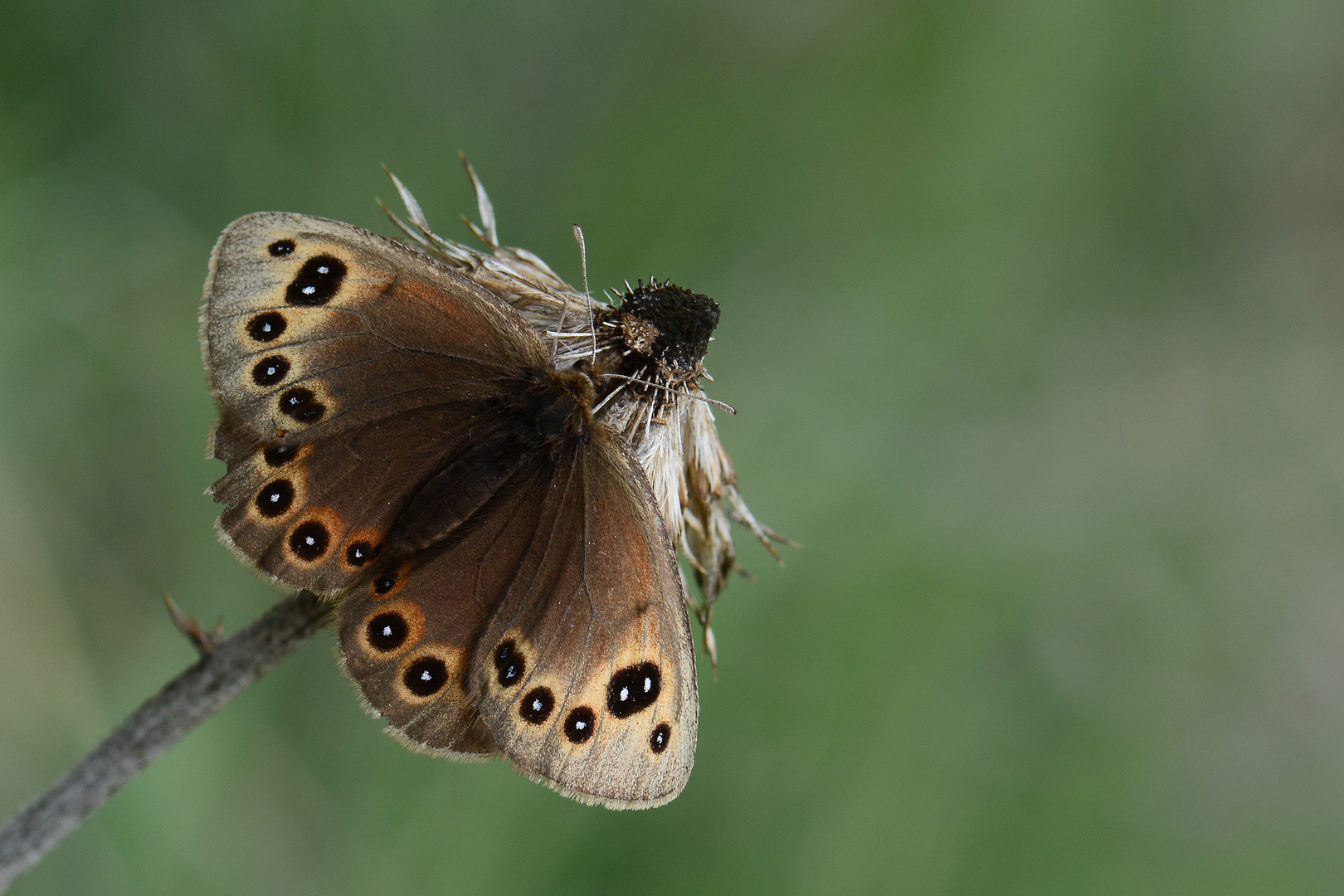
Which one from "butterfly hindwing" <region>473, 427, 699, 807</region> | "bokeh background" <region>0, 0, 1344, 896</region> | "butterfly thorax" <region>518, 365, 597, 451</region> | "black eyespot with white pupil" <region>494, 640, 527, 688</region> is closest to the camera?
"butterfly hindwing" <region>473, 427, 699, 807</region>

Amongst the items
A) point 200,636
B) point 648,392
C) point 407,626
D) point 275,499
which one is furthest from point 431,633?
point 648,392

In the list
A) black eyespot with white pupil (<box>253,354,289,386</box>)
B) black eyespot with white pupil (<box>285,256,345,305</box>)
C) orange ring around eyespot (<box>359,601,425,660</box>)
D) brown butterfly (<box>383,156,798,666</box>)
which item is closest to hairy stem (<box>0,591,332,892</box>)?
orange ring around eyespot (<box>359,601,425,660</box>)

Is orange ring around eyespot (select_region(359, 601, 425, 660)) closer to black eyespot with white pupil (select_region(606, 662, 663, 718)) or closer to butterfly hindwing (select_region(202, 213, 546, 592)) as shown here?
butterfly hindwing (select_region(202, 213, 546, 592))

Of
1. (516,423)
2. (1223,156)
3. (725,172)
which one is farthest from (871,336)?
(1223,156)

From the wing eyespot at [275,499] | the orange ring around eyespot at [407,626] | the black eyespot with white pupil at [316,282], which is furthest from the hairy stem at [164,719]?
the black eyespot with white pupil at [316,282]

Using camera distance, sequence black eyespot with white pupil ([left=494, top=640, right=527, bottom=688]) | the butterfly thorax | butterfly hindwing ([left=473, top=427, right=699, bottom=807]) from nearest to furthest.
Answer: butterfly hindwing ([left=473, top=427, right=699, bottom=807])
black eyespot with white pupil ([left=494, top=640, right=527, bottom=688])
the butterfly thorax

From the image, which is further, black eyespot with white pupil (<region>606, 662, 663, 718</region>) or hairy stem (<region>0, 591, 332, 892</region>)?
hairy stem (<region>0, 591, 332, 892</region>)
